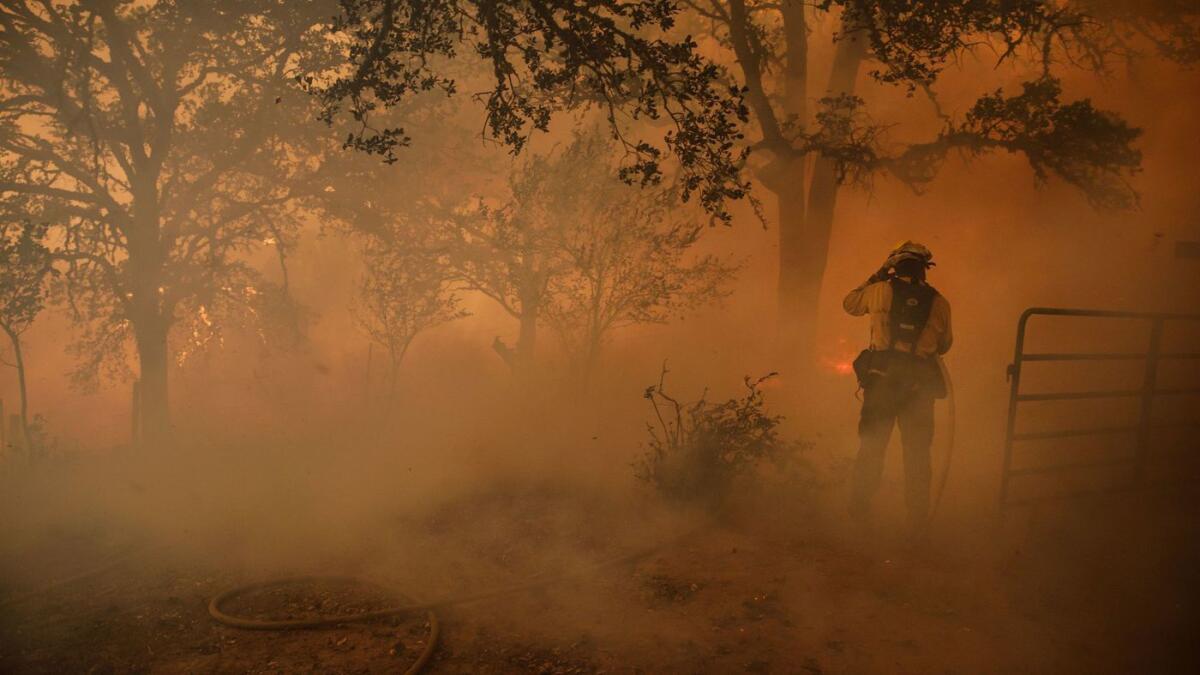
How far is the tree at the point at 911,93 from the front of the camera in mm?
8680

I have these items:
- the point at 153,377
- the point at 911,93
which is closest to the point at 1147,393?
the point at 911,93

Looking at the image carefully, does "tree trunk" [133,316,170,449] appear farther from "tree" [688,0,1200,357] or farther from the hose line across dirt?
"tree" [688,0,1200,357]

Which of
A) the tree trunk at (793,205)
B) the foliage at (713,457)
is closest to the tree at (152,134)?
the tree trunk at (793,205)

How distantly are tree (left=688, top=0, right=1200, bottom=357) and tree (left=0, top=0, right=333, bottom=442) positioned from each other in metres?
7.20

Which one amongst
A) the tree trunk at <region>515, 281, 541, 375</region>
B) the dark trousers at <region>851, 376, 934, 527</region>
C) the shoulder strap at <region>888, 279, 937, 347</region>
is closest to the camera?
the shoulder strap at <region>888, 279, 937, 347</region>

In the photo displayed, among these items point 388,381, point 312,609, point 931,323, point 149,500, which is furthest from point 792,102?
point 388,381

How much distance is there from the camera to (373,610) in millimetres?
5926

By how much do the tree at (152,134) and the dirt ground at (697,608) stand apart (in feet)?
23.2

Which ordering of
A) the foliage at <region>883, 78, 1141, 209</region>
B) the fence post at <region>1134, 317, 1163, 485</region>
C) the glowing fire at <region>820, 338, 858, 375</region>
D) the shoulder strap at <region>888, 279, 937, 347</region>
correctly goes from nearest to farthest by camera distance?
the shoulder strap at <region>888, 279, 937, 347</region> → the fence post at <region>1134, 317, 1163, 485</region> → the foliage at <region>883, 78, 1141, 209</region> → the glowing fire at <region>820, 338, 858, 375</region>

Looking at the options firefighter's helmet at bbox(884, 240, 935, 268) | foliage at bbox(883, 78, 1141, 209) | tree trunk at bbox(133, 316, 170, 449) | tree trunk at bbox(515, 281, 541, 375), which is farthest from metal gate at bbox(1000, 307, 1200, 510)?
tree trunk at bbox(133, 316, 170, 449)

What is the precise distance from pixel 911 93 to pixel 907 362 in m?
4.41

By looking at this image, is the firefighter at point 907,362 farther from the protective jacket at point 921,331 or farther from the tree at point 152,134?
the tree at point 152,134

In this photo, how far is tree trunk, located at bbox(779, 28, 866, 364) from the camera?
39.7 ft

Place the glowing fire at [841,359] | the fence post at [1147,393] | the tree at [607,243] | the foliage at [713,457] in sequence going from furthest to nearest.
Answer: the glowing fire at [841,359]
the tree at [607,243]
the foliage at [713,457]
the fence post at [1147,393]
